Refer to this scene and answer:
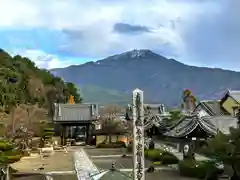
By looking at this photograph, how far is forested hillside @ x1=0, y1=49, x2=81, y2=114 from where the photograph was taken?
161ft

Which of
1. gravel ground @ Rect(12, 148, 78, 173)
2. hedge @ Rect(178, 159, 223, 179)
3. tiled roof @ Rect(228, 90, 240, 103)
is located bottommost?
gravel ground @ Rect(12, 148, 78, 173)

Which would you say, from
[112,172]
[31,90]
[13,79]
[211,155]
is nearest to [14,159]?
[211,155]

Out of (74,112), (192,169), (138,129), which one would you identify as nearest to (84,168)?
(192,169)

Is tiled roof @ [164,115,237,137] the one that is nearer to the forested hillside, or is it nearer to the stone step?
the stone step

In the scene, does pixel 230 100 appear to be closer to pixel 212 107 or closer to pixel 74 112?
pixel 212 107

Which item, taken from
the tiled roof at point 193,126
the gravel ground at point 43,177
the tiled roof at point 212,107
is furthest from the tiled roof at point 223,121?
the tiled roof at point 212,107

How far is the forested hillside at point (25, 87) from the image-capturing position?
161 feet

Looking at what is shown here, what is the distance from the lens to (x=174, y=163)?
28812mm

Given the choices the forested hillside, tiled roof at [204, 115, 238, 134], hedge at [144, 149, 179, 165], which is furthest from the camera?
the forested hillside

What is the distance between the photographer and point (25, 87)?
5778 cm

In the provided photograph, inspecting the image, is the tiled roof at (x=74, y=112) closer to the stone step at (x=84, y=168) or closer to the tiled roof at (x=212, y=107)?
the tiled roof at (x=212, y=107)

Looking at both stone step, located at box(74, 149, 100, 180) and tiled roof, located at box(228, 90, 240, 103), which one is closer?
stone step, located at box(74, 149, 100, 180)

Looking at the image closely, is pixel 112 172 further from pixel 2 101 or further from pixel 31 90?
pixel 31 90

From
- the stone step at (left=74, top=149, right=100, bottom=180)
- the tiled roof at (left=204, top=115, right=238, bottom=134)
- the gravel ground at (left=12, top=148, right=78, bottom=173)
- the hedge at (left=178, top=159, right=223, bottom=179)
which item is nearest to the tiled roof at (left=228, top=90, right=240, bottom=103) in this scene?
the tiled roof at (left=204, top=115, right=238, bottom=134)
